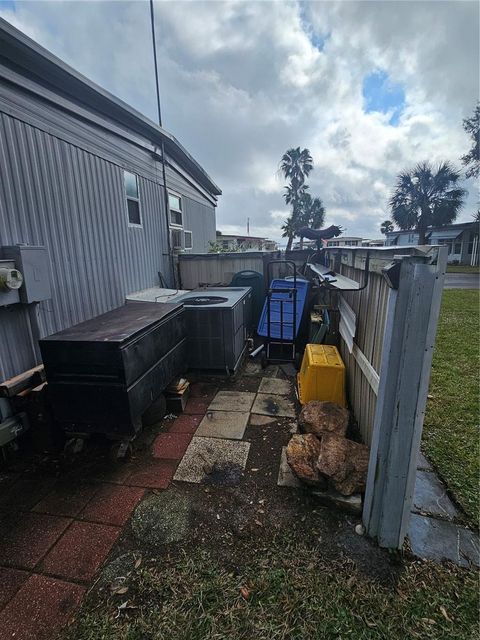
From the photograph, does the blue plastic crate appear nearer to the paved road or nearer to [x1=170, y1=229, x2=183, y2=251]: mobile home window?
[x1=170, y1=229, x2=183, y2=251]: mobile home window

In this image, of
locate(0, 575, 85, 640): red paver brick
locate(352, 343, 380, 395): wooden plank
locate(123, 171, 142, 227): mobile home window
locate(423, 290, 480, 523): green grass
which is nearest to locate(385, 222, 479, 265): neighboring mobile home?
locate(423, 290, 480, 523): green grass

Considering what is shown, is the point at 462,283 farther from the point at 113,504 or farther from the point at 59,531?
the point at 59,531

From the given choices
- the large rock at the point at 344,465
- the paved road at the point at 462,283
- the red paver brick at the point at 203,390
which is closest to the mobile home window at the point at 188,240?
the red paver brick at the point at 203,390

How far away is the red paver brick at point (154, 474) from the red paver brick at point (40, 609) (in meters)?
0.78

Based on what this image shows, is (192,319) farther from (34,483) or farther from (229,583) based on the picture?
(229,583)

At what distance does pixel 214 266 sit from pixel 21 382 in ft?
15.6

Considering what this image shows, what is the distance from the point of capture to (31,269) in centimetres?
296

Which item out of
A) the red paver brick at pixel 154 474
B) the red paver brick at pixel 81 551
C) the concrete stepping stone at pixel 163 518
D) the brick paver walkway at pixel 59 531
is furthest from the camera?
the red paver brick at pixel 154 474

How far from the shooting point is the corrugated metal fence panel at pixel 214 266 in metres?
6.78

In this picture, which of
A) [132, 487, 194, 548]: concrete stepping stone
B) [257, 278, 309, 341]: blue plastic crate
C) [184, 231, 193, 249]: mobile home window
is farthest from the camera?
[184, 231, 193, 249]: mobile home window

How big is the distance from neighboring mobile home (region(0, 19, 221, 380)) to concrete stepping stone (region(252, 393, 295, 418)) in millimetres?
2571

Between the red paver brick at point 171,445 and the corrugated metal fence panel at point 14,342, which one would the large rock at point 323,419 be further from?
the corrugated metal fence panel at point 14,342

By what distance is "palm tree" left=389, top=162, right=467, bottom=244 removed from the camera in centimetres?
2031

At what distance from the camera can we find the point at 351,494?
2078 mm
